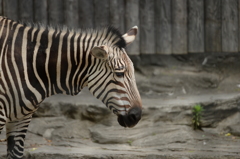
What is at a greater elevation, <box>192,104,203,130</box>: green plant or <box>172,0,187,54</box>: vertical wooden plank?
<box>172,0,187,54</box>: vertical wooden plank

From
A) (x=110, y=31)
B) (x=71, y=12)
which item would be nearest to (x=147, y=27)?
(x=71, y=12)

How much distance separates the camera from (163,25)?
657cm

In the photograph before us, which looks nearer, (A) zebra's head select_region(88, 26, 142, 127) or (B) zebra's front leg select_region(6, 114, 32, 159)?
(A) zebra's head select_region(88, 26, 142, 127)

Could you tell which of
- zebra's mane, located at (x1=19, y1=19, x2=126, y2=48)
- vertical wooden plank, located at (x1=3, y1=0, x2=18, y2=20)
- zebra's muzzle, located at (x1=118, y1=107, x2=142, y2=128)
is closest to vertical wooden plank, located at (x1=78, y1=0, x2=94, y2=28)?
vertical wooden plank, located at (x1=3, y1=0, x2=18, y2=20)

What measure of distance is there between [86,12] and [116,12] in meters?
0.49

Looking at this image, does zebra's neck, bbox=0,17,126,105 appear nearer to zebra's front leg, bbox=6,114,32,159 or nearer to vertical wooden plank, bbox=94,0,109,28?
zebra's front leg, bbox=6,114,32,159

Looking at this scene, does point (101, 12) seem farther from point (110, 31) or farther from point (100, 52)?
point (100, 52)

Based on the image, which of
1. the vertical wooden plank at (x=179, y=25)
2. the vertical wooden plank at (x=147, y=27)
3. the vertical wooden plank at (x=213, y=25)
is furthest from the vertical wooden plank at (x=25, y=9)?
the vertical wooden plank at (x=213, y=25)

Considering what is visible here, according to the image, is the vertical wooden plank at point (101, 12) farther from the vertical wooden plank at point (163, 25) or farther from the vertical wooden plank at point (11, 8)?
the vertical wooden plank at point (11, 8)

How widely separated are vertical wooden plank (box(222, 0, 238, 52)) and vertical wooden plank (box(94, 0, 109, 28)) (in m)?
1.92

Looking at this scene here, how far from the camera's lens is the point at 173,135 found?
5945mm

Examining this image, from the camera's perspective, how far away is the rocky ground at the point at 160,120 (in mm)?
→ 5527

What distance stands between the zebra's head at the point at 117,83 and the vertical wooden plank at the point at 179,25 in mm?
2893

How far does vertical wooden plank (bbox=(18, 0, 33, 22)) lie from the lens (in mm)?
6414
